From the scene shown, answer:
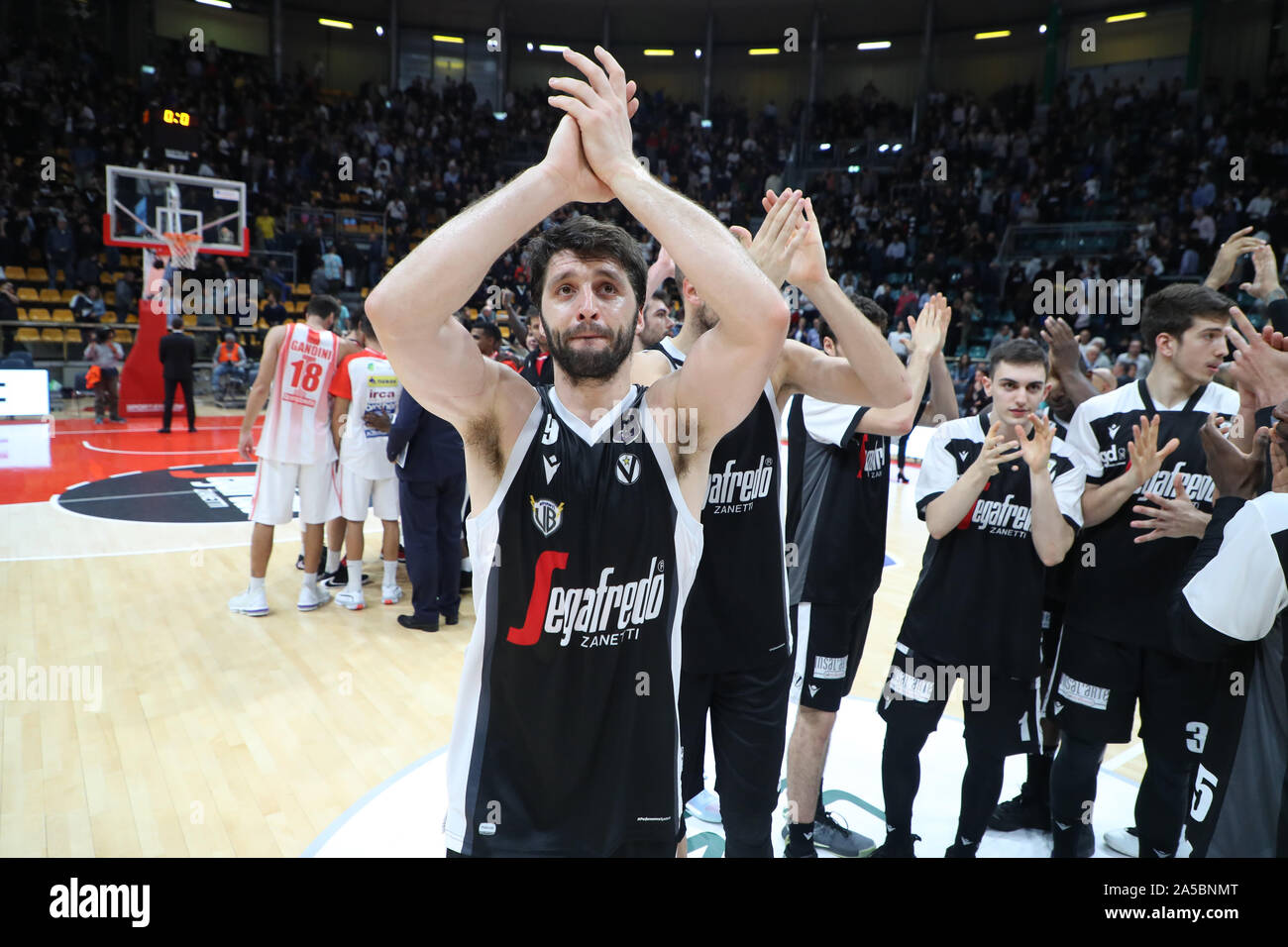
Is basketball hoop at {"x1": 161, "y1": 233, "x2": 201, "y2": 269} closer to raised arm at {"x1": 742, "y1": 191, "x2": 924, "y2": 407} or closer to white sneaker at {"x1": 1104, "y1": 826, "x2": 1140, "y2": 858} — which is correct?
raised arm at {"x1": 742, "y1": 191, "x2": 924, "y2": 407}

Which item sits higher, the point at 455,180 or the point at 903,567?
the point at 455,180

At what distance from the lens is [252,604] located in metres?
6.12

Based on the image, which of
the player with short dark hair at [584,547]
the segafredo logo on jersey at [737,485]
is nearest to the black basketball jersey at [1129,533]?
the segafredo logo on jersey at [737,485]

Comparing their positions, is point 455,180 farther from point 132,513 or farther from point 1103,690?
point 1103,690

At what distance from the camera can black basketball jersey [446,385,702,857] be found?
6.61ft

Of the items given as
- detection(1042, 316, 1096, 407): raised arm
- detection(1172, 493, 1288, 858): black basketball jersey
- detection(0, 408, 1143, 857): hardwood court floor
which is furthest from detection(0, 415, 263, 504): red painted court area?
detection(1172, 493, 1288, 858): black basketball jersey

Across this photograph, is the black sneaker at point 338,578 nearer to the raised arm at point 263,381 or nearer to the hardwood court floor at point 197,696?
the hardwood court floor at point 197,696

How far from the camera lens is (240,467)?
11273 millimetres

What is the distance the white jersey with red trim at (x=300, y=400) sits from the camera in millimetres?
6094

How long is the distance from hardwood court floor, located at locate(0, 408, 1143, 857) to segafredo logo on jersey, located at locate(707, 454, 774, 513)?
7.11ft

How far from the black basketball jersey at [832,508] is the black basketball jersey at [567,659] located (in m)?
1.56
